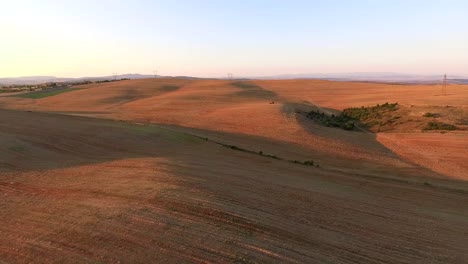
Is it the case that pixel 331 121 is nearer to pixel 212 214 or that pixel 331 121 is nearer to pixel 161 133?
pixel 161 133

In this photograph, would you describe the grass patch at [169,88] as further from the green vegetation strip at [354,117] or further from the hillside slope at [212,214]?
the hillside slope at [212,214]

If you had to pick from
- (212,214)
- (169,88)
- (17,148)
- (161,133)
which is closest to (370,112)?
(161,133)

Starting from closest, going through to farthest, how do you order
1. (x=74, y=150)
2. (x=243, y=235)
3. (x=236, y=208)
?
1. (x=243, y=235)
2. (x=236, y=208)
3. (x=74, y=150)

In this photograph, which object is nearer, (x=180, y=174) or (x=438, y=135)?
(x=180, y=174)

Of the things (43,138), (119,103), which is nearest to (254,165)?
(43,138)

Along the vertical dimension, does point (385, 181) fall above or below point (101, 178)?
below

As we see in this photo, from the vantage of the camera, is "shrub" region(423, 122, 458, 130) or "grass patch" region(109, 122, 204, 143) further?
"shrub" region(423, 122, 458, 130)

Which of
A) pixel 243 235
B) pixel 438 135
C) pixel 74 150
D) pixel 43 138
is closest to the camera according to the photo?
pixel 243 235

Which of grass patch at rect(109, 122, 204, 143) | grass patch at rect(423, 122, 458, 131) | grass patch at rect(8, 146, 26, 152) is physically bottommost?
grass patch at rect(423, 122, 458, 131)

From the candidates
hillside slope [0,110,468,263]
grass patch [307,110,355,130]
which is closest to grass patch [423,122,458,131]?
grass patch [307,110,355,130]

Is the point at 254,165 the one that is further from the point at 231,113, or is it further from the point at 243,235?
the point at 231,113

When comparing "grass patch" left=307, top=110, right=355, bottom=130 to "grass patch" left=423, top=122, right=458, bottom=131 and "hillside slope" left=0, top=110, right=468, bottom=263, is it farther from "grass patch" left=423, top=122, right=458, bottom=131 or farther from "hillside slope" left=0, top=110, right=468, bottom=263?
"hillside slope" left=0, top=110, right=468, bottom=263
